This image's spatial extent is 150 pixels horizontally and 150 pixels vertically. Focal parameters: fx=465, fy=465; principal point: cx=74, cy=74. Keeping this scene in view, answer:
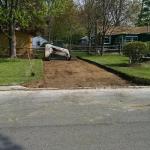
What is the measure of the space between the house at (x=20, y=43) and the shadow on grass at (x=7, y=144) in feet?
110

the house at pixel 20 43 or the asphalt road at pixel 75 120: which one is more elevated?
the house at pixel 20 43

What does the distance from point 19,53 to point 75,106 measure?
102ft

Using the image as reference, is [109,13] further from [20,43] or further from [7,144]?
[7,144]

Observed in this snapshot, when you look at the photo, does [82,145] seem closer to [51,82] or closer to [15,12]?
[51,82]

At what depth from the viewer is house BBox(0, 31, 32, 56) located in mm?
41906

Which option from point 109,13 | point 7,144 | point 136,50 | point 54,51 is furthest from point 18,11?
point 7,144

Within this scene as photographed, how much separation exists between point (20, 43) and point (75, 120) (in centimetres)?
3397

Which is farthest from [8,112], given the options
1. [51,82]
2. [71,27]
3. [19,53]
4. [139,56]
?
[71,27]

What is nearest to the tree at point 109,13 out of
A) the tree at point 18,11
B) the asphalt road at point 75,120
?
the tree at point 18,11

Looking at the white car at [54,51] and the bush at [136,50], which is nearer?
the bush at [136,50]

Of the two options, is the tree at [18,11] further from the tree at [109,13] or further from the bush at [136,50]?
the tree at [109,13]

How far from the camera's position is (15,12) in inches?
1318

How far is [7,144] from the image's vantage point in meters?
7.54

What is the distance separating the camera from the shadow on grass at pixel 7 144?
7.26 m
